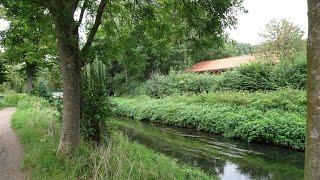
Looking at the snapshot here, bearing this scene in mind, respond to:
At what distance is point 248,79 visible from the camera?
2969 cm

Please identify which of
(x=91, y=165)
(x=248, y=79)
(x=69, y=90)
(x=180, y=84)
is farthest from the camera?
(x=180, y=84)

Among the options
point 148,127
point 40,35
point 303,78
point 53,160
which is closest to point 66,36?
point 53,160

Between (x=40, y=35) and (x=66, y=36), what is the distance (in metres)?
6.30

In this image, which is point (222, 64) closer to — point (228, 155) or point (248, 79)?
point (248, 79)

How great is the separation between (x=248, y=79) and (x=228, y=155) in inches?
567

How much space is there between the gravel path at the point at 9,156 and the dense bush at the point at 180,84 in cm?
2033

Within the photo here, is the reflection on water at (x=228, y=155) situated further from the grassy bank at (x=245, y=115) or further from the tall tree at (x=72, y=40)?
the tall tree at (x=72, y=40)

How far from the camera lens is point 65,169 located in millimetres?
9461

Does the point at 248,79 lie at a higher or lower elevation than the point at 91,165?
higher

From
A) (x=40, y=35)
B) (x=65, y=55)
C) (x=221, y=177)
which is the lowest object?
(x=221, y=177)

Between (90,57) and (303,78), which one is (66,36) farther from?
(303,78)

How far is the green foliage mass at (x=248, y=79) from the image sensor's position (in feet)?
86.1

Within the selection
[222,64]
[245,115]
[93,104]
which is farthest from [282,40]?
[93,104]

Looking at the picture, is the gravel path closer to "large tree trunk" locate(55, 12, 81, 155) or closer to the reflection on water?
"large tree trunk" locate(55, 12, 81, 155)
